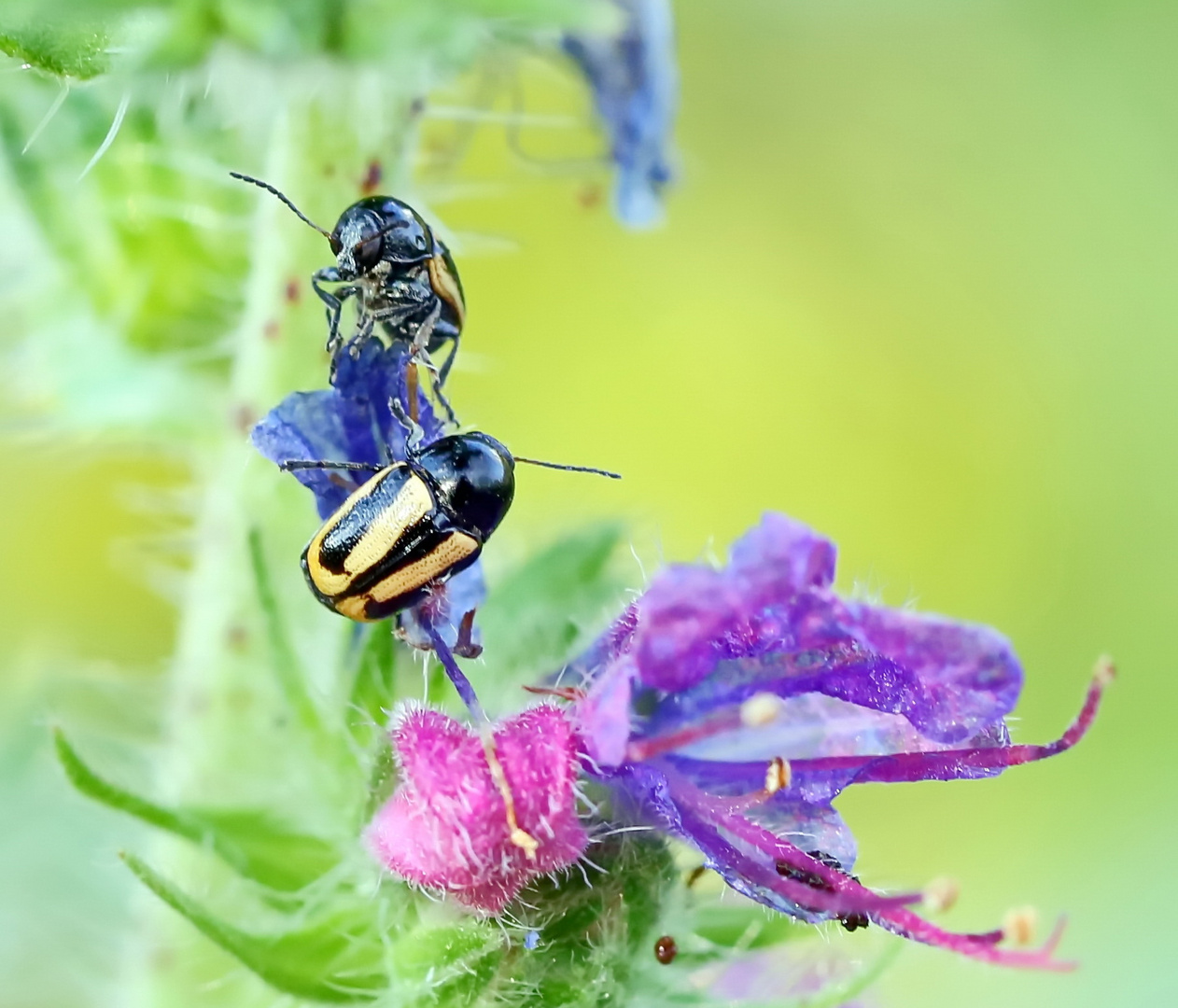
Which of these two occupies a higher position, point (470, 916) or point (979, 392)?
point (979, 392)

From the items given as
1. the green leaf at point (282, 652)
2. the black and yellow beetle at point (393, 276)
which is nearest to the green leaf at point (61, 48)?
the black and yellow beetle at point (393, 276)

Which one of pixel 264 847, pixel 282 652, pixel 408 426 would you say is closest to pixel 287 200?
pixel 408 426

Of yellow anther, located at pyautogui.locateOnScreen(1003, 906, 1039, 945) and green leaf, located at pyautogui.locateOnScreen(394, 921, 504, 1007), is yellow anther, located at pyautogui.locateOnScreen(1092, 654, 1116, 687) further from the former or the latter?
green leaf, located at pyautogui.locateOnScreen(394, 921, 504, 1007)

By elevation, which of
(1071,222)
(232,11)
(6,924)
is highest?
(1071,222)

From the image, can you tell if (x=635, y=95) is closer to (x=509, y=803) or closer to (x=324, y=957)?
(x=509, y=803)

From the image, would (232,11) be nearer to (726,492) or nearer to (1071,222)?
(726,492)

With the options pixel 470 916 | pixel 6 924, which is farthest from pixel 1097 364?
pixel 470 916
